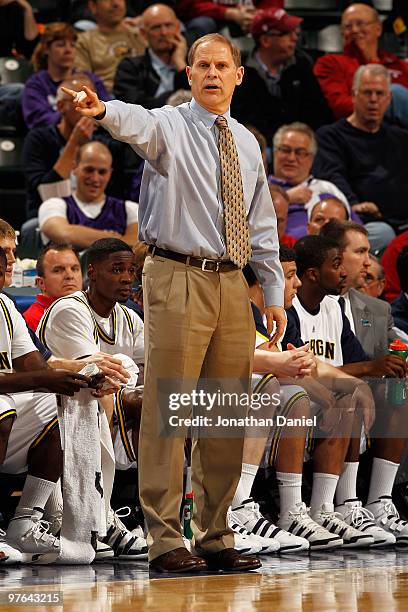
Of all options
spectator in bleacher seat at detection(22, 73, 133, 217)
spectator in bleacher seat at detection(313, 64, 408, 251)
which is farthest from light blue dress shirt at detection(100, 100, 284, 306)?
spectator in bleacher seat at detection(313, 64, 408, 251)

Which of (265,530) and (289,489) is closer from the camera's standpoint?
(265,530)

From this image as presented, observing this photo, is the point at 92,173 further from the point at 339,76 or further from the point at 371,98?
the point at 339,76

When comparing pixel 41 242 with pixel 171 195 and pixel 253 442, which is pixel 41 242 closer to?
pixel 253 442

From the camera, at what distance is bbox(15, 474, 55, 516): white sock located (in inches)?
186

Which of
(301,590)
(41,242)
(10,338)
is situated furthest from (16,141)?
(301,590)

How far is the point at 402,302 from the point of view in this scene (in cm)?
644

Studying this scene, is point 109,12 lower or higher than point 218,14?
lower

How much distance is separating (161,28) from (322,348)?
3.91 metres

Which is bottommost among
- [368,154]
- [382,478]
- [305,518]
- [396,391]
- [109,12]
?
[305,518]

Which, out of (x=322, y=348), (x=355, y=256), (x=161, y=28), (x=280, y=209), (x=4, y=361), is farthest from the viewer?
(x=161, y=28)

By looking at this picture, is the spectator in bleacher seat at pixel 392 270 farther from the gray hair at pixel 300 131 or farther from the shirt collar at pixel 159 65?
the shirt collar at pixel 159 65

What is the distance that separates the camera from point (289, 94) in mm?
9094

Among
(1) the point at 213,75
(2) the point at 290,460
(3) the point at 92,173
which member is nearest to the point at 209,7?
(3) the point at 92,173

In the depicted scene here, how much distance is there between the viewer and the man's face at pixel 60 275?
573cm
